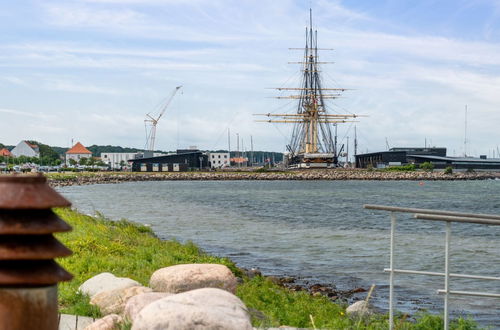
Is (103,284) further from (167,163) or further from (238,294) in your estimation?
(167,163)

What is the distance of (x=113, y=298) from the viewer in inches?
402

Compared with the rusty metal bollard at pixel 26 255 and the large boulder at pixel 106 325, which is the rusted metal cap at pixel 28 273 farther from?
the large boulder at pixel 106 325

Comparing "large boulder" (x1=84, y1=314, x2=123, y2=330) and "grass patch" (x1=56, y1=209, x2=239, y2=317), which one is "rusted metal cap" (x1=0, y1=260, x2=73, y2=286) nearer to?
"large boulder" (x1=84, y1=314, x2=123, y2=330)

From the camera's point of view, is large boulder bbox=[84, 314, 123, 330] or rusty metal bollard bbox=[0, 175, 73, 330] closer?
rusty metal bollard bbox=[0, 175, 73, 330]

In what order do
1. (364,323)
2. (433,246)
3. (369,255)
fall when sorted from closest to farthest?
(364,323), (369,255), (433,246)

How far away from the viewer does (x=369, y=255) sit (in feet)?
90.6

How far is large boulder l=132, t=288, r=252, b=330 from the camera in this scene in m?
6.26

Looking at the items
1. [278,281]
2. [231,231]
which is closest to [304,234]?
[231,231]

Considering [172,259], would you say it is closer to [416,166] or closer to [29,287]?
[29,287]

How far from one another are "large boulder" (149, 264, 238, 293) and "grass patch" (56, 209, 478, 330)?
730 millimetres

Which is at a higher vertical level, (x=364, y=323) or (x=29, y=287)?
(x=29, y=287)

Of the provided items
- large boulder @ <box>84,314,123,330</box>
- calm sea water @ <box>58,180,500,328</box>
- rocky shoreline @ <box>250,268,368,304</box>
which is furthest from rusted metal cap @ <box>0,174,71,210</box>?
rocky shoreline @ <box>250,268,368,304</box>

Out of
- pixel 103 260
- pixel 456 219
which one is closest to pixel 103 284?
pixel 103 260

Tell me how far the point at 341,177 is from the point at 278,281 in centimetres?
14302
